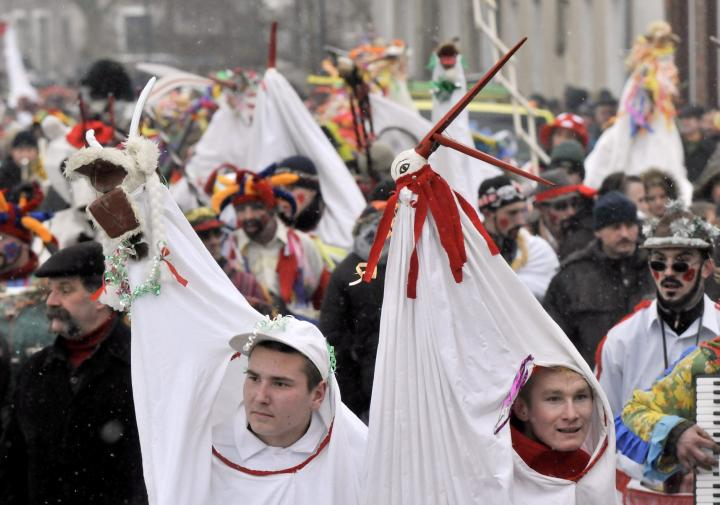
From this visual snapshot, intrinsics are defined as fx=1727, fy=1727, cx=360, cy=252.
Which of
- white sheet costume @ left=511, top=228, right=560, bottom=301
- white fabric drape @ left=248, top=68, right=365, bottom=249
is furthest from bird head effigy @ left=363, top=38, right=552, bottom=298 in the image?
white fabric drape @ left=248, top=68, right=365, bottom=249

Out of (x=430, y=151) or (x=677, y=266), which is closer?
(x=430, y=151)

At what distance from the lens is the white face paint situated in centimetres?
587

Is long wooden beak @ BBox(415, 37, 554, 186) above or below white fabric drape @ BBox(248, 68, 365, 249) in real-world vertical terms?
above

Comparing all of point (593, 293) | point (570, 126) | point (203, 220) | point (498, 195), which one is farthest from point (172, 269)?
point (570, 126)

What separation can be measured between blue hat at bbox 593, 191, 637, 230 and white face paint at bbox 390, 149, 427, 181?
4.09 metres

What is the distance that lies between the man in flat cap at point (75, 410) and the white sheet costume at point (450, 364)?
6.38ft

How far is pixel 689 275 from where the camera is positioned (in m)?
7.77

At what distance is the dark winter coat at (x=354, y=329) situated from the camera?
8938 millimetres

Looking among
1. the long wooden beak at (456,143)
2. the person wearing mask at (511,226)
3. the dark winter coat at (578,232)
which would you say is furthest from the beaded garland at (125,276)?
the dark winter coat at (578,232)

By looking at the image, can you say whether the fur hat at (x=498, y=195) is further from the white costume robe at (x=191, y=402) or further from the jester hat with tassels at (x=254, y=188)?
the white costume robe at (x=191, y=402)

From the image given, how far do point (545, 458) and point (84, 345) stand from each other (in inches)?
99.5

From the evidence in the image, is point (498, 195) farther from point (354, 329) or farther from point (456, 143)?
point (456, 143)

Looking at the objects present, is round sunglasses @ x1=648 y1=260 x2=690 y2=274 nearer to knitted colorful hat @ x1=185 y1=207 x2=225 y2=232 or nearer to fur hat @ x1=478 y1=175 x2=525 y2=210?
fur hat @ x1=478 y1=175 x2=525 y2=210

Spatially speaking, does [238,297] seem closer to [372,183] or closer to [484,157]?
[484,157]
